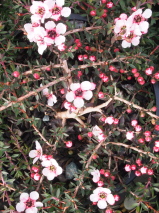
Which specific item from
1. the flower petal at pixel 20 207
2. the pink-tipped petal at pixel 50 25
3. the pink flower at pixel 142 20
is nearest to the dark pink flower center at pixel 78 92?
the pink-tipped petal at pixel 50 25

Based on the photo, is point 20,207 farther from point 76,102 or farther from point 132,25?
point 132,25

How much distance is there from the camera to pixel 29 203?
5.24 feet

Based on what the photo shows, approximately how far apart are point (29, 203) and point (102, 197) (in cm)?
40

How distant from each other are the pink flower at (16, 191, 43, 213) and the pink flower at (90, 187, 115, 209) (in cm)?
30

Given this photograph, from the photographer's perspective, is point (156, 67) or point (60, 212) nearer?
point (60, 212)

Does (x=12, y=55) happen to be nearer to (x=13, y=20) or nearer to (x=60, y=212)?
(x=13, y=20)

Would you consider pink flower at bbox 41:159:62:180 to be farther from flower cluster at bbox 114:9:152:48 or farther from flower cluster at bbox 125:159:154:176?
flower cluster at bbox 114:9:152:48

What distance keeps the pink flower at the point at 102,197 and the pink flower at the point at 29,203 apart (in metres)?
0.30

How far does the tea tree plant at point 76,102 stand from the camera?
153 cm

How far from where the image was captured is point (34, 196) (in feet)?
5.23

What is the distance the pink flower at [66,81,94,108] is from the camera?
1.49 m

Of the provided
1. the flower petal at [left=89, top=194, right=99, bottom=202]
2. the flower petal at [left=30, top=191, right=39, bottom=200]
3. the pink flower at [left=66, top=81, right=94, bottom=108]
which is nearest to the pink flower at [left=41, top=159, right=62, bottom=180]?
the flower petal at [left=30, top=191, right=39, bottom=200]

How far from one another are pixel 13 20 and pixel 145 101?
3.41 feet

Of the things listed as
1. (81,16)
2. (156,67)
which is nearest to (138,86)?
(156,67)
